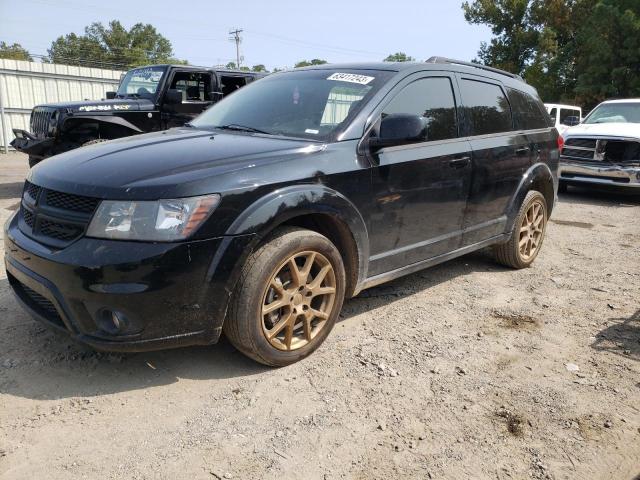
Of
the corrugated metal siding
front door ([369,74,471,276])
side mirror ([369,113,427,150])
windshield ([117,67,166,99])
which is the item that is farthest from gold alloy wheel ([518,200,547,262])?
the corrugated metal siding

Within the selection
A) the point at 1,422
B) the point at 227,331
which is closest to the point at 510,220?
the point at 227,331

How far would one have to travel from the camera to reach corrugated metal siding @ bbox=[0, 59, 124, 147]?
16.4 metres

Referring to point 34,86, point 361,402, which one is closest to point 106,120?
point 361,402

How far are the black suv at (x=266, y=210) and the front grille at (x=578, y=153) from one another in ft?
19.5

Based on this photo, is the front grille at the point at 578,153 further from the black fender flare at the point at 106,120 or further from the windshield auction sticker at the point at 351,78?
the black fender flare at the point at 106,120

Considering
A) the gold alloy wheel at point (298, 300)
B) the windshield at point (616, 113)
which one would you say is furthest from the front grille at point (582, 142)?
the gold alloy wheel at point (298, 300)

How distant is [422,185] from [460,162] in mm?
509

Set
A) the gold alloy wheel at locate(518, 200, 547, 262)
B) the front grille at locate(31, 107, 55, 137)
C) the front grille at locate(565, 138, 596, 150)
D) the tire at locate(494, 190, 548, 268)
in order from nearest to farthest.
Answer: the tire at locate(494, 190, 548, 268)
the gold alloy wheel at locate(518, 200, 547, 262)
the front grille at locate(31, 107, 55, 137)
the front grille at locate(565, 138, 596, 150)

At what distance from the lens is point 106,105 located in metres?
8.07

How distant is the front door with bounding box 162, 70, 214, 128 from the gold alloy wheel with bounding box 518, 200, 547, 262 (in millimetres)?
5607

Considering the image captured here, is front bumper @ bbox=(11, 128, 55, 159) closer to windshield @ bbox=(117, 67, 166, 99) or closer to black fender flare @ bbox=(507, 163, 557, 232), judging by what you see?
windshield @ bbox=(117, 67, 166, 99)

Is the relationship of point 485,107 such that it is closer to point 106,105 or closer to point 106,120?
point 106,120

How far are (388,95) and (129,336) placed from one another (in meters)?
2.25

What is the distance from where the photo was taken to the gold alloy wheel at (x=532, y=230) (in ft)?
16.8
